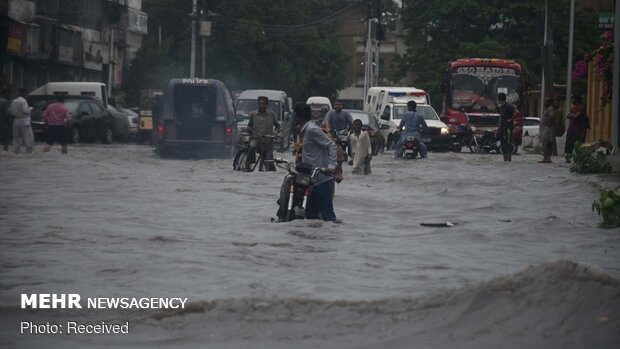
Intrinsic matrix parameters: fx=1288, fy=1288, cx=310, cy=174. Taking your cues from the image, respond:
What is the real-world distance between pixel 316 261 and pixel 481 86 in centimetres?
3403

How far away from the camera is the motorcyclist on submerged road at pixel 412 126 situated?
31812 mm

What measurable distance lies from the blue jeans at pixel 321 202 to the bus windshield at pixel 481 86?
30078 millimetres

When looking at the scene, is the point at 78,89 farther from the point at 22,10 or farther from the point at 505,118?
the point at 505,118

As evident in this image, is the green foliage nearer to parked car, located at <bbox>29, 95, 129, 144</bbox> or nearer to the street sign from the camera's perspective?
the street sign

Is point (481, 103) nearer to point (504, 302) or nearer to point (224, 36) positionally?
point (224, 36)

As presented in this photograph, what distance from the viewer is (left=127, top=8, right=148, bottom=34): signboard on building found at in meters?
68.8

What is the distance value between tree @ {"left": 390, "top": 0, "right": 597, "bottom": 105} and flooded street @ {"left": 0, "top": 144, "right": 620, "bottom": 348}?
39.7 meters

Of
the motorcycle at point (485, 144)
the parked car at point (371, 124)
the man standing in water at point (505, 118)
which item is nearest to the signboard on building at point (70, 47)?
the motorcycle at point (485, 144)

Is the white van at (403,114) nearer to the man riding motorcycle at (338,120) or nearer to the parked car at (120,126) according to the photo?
the parked car at (120,126)

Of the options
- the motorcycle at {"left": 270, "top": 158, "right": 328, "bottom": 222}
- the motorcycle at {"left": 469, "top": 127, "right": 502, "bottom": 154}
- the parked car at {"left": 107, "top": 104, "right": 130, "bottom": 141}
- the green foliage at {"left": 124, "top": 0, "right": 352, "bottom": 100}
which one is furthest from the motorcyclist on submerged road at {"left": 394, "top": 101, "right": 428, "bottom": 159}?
the green foliage at {"left": 124, "top": 0, "right": 352, "bottom": 100}

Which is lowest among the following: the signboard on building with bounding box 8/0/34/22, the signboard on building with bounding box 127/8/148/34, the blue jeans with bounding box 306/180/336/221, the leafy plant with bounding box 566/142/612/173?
the blue jeans with bounding box 306/180/336/221

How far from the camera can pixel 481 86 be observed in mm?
45844

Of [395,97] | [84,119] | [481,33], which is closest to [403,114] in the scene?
[395,97]

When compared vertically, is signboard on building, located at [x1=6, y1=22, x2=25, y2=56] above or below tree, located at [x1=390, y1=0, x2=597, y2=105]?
below
